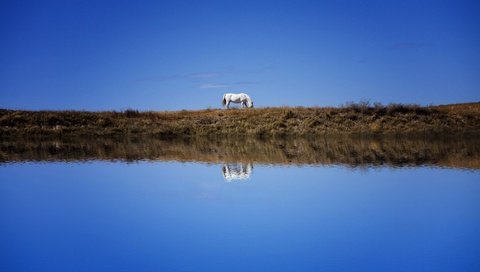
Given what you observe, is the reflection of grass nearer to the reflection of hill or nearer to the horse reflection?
the reflection of hill

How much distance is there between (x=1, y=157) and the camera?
18906mm

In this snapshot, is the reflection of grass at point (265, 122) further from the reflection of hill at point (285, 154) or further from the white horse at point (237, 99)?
the reflection of hill at point (285, 154)

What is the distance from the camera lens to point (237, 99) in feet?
124

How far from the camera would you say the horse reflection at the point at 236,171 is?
45.4 feet

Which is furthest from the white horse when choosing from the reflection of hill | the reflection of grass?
the reflection of hill

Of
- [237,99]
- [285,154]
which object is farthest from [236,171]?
[237,99]

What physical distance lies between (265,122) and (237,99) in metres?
5.52

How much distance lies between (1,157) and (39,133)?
1412 cm

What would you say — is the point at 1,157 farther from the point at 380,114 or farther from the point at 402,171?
the point at 380,114

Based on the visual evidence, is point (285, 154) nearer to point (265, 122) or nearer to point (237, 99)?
point (265, 122)

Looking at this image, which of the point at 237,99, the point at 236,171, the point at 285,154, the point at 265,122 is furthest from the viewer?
the point at 237,99

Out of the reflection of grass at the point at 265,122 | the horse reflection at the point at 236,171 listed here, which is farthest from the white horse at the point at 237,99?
the horse reflection at the point at 236,171

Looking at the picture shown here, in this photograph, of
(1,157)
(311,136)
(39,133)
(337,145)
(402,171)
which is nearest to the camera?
(402,171)

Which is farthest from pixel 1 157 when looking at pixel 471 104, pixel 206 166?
pixel 471 104
